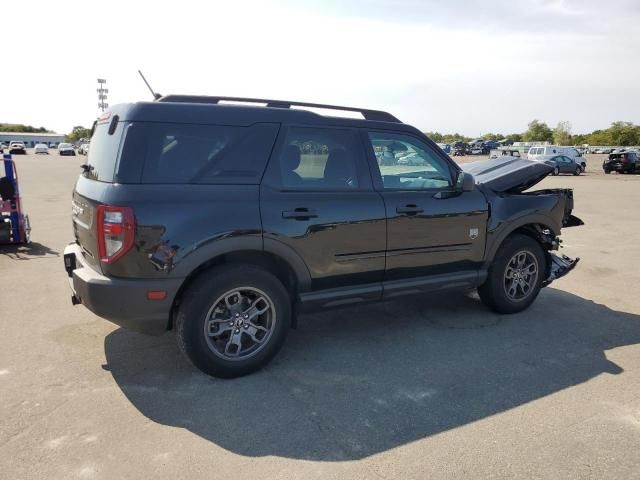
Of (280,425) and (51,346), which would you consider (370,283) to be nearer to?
(280,425)

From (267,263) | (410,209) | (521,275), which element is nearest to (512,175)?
(521,275)

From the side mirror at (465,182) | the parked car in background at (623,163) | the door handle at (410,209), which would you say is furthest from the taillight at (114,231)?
the parked car in background at (623,163)

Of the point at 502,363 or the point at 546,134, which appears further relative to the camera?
the point at 546,134

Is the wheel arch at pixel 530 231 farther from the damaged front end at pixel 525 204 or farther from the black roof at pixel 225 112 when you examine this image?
the black roof at pixel 225 112

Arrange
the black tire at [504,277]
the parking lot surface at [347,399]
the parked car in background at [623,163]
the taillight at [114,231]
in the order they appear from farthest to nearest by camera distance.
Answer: the parked car in background at [623,163] → the black tire at [504,277] → the taillight at [114,231] → the parking lot surface at [347,399]

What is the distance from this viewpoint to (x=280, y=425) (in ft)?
10.1

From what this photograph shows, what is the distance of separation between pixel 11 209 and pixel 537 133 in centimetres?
14816

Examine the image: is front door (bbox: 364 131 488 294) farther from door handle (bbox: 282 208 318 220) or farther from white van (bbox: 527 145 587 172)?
white van (bbox: 527 145 587 172)

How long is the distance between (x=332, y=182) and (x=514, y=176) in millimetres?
2195

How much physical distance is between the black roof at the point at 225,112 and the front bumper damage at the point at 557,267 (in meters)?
2.58

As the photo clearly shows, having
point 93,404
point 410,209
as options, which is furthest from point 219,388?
point 410,209

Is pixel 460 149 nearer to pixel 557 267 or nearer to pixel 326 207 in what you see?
pixel 557 267

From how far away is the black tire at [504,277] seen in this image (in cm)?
498

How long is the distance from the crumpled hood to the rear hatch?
3414mm
